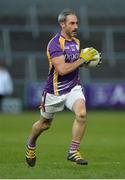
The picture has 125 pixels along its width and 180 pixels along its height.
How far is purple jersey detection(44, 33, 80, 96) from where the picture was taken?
11523mm

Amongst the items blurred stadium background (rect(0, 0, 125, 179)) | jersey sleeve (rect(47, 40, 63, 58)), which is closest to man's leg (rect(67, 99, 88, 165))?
jersey sleeve (rect(47, 40, 63, 58))

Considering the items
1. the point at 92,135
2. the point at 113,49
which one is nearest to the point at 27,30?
the point at 113,49

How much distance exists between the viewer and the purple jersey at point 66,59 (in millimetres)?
11523

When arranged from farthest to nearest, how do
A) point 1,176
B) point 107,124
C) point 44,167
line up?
1. point 107,124
2. point 44,167
3. point 1,176

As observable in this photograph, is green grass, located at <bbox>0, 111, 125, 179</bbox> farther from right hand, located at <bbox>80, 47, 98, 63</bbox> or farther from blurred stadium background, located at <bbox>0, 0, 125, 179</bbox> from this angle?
right hand, located at <bbox>80, 47, 98, 63</bbox>

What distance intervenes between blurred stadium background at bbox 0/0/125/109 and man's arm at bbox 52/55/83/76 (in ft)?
62.3

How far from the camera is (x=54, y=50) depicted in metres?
11.5

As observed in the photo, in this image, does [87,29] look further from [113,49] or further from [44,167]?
[44,167]

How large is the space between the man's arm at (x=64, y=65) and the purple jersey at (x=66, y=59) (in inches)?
4.6

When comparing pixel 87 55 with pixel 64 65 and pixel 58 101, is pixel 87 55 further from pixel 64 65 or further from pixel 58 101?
pixel 58 101

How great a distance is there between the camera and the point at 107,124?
23219mm

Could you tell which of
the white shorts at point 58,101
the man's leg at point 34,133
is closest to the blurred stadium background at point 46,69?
the man's leg at point 34,133

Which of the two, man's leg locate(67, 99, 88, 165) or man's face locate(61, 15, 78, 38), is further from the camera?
man's face locate(61, 15, 78, 38)

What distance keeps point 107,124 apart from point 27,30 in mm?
11973
